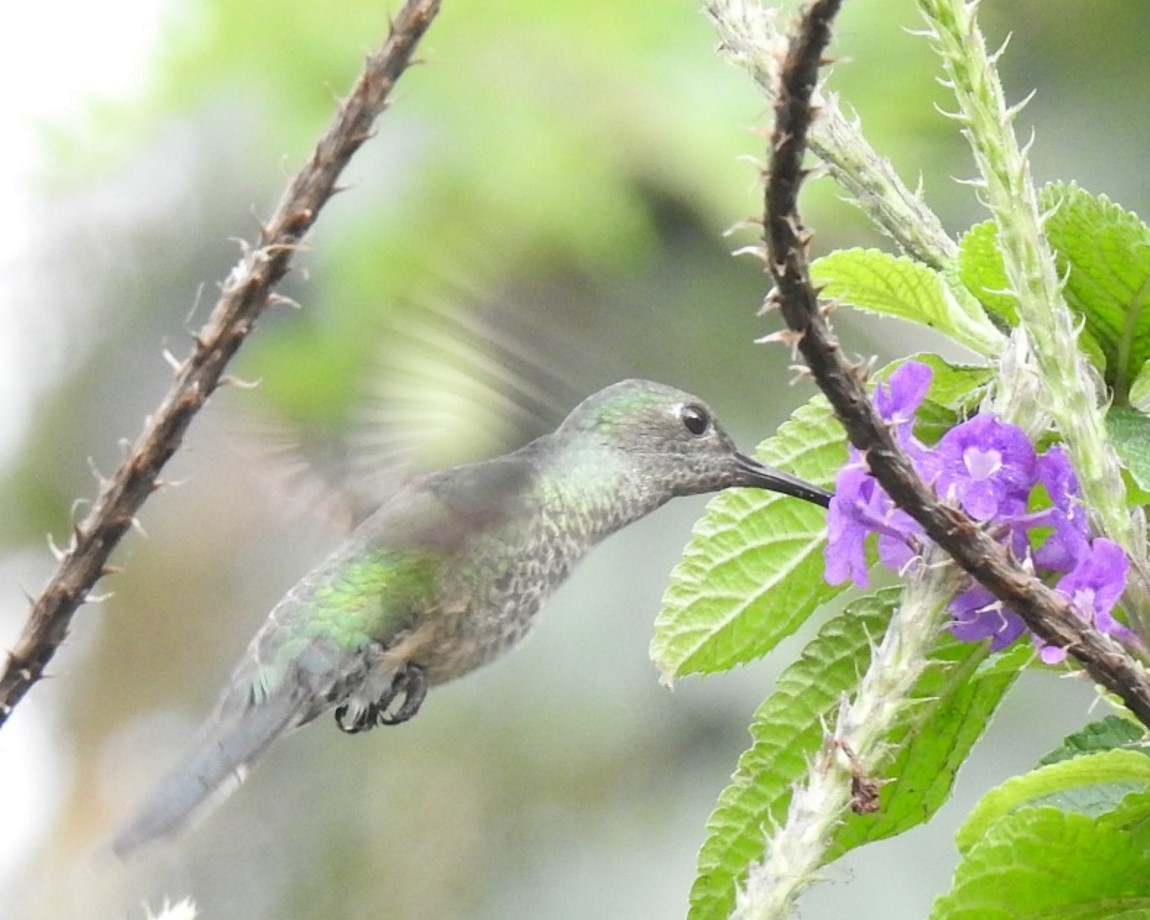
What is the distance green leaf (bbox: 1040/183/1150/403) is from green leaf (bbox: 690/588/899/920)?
354mm

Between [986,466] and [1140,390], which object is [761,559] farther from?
[1140,390]

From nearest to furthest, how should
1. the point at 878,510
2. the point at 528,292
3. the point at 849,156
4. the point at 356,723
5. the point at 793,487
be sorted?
the point at 878,510, the point at 849,156, the point at 793,487, the point at 356,723, the point at 528,292

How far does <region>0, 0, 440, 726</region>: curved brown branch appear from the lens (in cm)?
129

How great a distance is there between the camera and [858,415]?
0.97 metres

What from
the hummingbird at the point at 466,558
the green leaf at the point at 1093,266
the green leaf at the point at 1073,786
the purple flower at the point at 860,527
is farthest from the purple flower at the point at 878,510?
the hummingbird at the point at 466,558

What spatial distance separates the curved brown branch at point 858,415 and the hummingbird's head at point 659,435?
934 mm

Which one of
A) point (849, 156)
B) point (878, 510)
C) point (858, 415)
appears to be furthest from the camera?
point (849, 156)

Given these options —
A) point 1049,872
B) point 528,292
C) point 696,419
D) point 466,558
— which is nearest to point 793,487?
point 1049,872

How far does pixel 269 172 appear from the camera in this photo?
412 centimetres

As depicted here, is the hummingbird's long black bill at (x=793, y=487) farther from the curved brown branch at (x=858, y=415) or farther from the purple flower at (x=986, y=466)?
the curved brown branch at (x=858, y=415)

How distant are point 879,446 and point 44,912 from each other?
3.69 metres

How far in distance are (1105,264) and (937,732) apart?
458mm

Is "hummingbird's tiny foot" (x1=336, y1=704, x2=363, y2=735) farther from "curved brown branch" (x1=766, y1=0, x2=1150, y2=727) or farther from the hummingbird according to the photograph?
"curved brown branch" (x1=766, y1=0, x2=1150, y2=727)

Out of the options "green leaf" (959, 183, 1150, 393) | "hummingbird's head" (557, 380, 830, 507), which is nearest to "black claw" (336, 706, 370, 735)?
"hummingbird's head" (557, 380, 830, 507)
